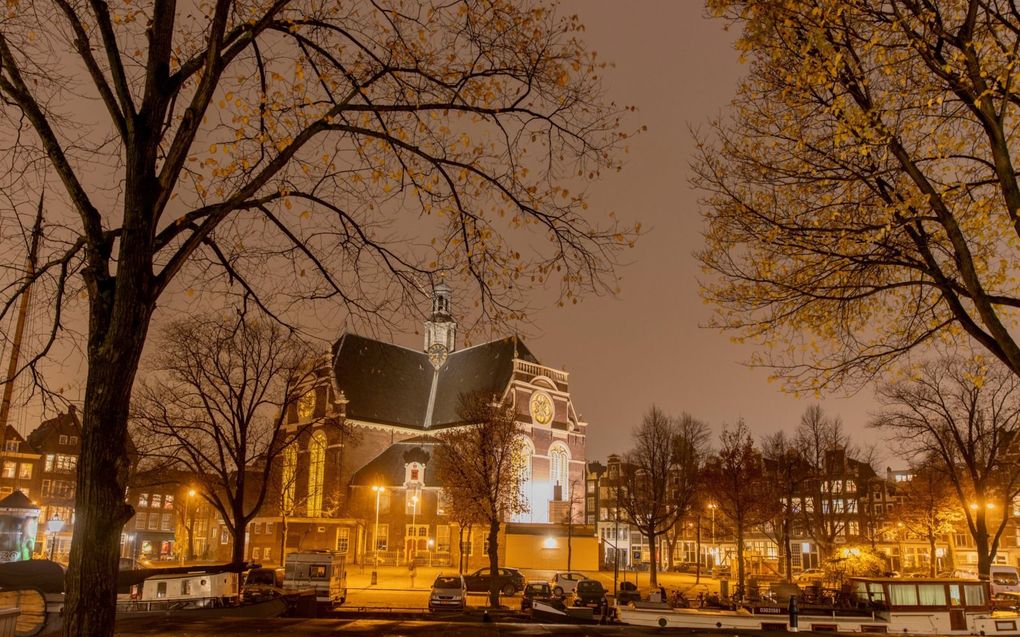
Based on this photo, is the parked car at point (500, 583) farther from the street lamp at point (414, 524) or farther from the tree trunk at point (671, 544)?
the tree trunk at point (671, 544)

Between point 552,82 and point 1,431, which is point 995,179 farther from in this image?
point 1,431

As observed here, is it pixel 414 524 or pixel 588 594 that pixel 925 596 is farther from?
pixel 414 524

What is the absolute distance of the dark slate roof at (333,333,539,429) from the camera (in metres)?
70.2

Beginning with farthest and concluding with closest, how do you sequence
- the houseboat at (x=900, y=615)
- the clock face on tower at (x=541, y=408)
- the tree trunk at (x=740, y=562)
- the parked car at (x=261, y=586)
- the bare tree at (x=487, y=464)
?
the clock face on tower at (x=541, y=408), the bare tree at (x=487, y=464), the tree trunk at (x=740, y=562), the parked car at (x=261, y=586), the houseboat at (x=900, y=615)

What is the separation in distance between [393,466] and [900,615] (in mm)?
47212

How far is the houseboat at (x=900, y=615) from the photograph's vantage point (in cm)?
2392

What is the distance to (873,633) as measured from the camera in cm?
2206

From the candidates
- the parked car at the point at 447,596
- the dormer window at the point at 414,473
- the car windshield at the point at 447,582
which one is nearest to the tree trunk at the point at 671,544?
the dormer window at the point at 414,473

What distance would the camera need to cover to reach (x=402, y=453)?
66.9m

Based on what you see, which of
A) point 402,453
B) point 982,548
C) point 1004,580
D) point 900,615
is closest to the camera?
point 900,615

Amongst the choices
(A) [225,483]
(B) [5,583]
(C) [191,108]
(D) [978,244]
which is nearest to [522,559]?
(A) [225,483]

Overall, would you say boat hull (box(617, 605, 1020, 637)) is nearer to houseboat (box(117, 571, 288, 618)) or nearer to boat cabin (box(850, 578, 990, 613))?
boat cabin (box(850, 578, 990, 613))

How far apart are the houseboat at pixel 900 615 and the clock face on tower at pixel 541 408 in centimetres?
4491

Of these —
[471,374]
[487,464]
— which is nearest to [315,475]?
[471,374]
